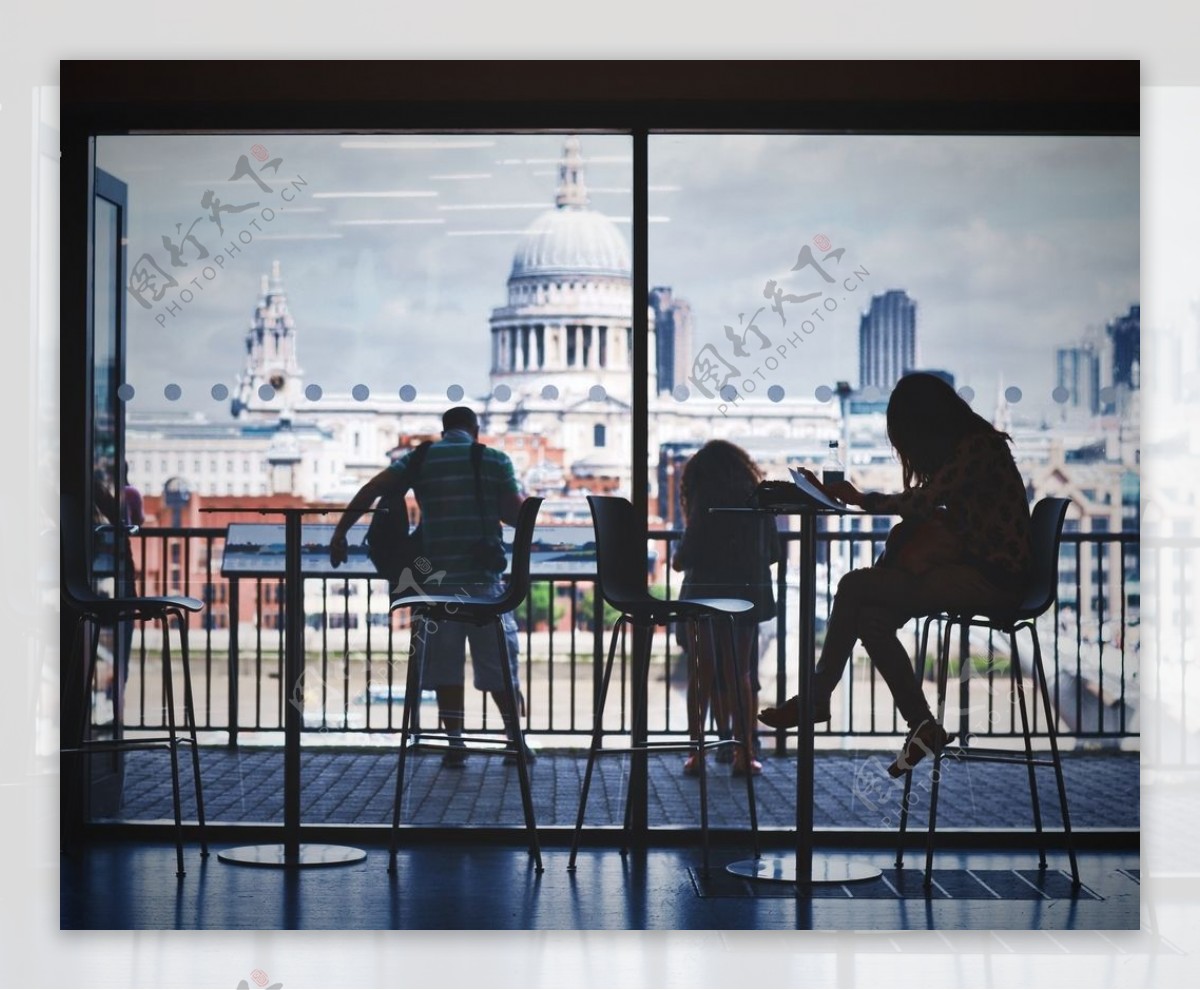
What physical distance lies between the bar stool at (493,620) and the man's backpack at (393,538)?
11 cm

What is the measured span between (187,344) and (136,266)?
0.30 m

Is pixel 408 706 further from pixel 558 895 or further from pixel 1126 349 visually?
pixel 1126 349

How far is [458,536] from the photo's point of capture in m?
6.00

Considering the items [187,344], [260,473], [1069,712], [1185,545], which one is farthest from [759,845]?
[187,344]

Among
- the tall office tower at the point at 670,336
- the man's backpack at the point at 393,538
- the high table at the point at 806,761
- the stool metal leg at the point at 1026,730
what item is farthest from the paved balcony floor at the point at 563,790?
the tall office tower at the point at 670,336

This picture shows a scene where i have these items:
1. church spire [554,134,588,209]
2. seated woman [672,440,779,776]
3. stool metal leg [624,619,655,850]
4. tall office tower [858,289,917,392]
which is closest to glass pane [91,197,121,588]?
church spire [554,134,588,209]

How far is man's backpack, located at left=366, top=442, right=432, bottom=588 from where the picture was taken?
19.6ft

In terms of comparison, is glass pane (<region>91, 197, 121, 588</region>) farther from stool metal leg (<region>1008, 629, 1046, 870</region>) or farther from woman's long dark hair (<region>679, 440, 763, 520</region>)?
stool metal leg (<region>1008, 629, 1046, 870</region>)

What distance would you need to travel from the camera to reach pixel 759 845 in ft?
19.5

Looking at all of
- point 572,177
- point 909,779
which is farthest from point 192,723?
point 909,779

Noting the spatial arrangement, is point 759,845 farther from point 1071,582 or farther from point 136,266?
point 136,266

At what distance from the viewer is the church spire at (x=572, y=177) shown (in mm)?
5988

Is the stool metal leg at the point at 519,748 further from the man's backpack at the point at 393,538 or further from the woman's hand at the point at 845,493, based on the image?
the woman's hand at the point at 845,493

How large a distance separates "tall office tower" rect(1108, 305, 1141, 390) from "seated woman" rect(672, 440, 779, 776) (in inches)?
47.5
